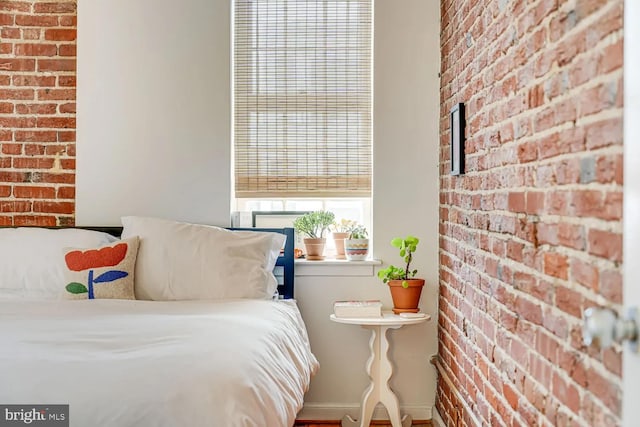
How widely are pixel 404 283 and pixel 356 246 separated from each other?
1.30 ft

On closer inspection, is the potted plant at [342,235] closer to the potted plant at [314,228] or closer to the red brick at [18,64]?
the potted plant at [314,228]

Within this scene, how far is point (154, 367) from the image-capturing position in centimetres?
202

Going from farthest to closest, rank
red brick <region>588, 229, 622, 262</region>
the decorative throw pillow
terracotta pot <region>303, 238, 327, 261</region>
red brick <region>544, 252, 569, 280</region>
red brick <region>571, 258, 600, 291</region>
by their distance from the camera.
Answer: terracotta pot <region>303, 238, 327, 261</region>
the decorative throw pillow
red brick <region>544, 252, 569, 280</region>
red brick <region>571, 258, 600, 291</region>
red brick <region>588, 229, 622, 262</region>

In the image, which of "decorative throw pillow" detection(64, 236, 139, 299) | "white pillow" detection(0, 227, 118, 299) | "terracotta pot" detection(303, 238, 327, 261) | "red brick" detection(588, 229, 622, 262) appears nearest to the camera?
"red brick" detection(588, 229, 622, 262)

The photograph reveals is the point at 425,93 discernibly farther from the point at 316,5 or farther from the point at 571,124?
the point at 571,124

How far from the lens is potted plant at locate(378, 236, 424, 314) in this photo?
148 inches

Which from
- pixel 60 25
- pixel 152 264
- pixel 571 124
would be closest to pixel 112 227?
pixel 152 264

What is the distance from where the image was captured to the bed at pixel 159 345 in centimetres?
189

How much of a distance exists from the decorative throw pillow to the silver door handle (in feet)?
8.66

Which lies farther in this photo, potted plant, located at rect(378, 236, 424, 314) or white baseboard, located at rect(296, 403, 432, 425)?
white baseboard, located at rect(296, 403, 432, 425)

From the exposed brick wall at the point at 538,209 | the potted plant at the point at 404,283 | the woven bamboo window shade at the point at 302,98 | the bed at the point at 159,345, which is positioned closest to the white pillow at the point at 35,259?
the bed at the point at 159,345

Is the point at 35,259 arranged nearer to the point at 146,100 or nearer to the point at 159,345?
the point at 146,100

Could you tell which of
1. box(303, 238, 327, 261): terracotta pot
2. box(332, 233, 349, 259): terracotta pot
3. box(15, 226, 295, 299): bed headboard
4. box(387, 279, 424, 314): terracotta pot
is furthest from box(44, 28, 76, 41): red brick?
box(387, 279, 424, 314): terracotta pot

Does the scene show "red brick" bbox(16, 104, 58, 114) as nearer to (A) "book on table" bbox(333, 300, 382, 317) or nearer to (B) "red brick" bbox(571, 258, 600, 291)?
(A) "book on table" bbox(333, 300, 382, 317)
